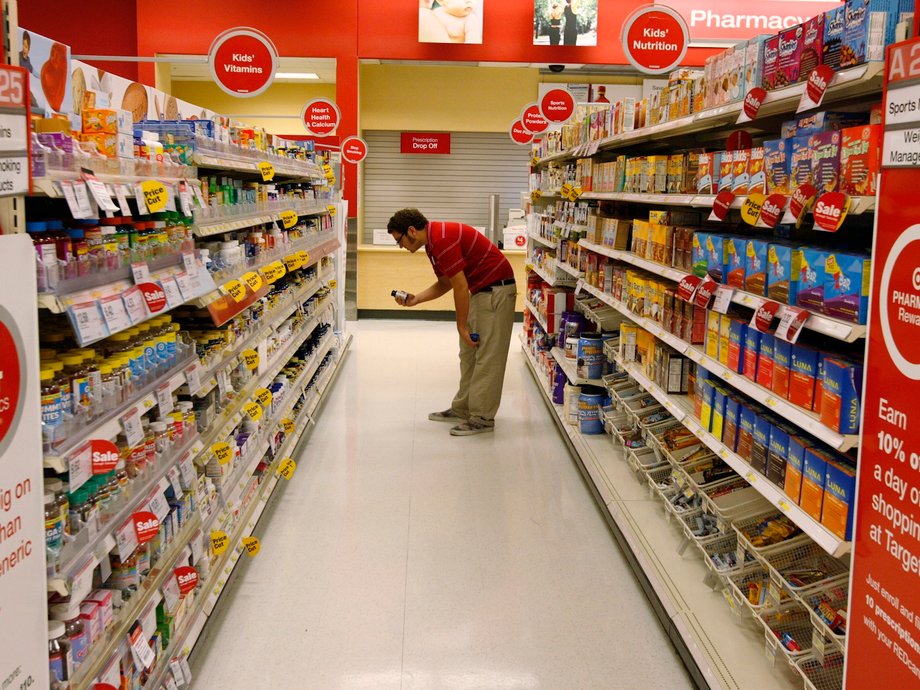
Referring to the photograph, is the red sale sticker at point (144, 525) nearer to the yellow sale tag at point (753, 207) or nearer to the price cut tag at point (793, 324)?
the price cut tag at point (793, 324)

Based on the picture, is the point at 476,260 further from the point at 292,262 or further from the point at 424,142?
the point at 424,142

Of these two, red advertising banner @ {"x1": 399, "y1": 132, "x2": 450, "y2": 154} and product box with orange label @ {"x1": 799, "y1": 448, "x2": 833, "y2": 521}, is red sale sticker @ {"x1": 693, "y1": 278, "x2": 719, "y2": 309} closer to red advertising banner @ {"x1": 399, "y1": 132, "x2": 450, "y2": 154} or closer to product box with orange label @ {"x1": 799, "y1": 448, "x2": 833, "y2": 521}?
product box with orange label @ {"x1": 799, "y1": 448, "x2": 833, "y2": 521}

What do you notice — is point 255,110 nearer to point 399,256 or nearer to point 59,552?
point 399,256

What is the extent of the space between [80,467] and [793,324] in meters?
1.91

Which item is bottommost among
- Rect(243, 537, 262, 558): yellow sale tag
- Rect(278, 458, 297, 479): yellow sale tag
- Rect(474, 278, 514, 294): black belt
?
Rect(243, 537, 262, 558): yellow sale tag

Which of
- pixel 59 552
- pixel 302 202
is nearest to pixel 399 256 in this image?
pixel 302 202

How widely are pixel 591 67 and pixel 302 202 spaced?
7196mm

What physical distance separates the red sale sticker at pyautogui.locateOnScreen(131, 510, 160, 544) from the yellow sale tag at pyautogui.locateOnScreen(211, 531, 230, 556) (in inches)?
36.8

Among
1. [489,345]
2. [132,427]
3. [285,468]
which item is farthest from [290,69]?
[132,427]

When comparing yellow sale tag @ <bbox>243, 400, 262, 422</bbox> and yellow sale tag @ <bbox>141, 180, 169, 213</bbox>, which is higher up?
yellow sale tag @ <bbox>141, 180, 169, 213</bbox>

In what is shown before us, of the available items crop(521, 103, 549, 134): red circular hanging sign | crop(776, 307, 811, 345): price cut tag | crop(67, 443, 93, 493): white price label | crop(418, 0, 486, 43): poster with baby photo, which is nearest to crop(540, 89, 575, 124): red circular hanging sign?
crop(521, 103, 549, 134): red circular hanging sign

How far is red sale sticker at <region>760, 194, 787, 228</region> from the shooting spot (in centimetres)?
267

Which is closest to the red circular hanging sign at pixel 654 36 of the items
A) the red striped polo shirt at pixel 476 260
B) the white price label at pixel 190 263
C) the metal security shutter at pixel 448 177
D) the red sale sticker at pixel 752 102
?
the red striped polo shirt at pixel 476 260

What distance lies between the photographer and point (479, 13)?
1109 centimetres
